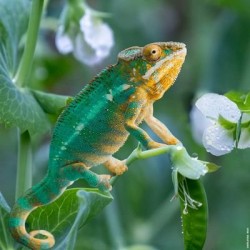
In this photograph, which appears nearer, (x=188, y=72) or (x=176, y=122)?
(x=176, y=122)

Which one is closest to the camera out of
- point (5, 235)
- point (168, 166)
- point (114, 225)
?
point (5, 235)

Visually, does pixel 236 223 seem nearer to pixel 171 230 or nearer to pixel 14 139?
pixel 171 230

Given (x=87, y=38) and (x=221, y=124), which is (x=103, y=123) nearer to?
(x=221, y=124)

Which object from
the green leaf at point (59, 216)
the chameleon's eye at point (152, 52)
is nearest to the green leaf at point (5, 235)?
the green leaf at point (59, 216)

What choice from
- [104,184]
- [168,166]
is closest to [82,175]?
[104,184]

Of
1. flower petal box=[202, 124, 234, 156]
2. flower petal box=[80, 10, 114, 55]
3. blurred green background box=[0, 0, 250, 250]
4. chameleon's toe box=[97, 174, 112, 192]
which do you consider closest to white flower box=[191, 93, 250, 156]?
flower petal box=[202, 124, 234, 156]

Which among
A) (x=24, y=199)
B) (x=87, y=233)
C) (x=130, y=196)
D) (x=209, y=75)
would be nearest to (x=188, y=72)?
(x=209, y=75)

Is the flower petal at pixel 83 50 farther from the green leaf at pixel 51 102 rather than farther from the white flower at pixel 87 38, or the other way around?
the green leaf at pixel 51 102
